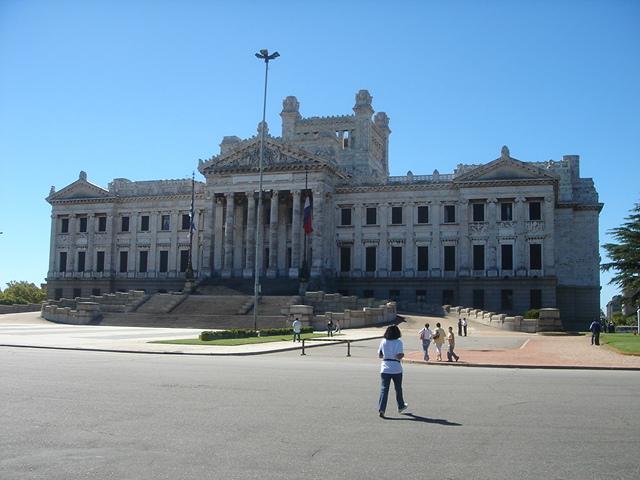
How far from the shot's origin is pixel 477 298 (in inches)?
2891

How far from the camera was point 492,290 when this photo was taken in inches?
2867

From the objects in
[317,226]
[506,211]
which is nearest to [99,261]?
[317,226]

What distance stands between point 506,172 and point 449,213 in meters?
7.16

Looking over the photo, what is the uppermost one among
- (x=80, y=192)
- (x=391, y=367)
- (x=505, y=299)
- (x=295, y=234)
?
(x=80, y=192)

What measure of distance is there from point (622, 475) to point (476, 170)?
218ft

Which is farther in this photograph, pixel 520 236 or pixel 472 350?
pixel 520 236

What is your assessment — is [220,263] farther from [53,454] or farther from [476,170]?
Result: [53,454]

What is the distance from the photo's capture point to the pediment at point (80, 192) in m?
89.2

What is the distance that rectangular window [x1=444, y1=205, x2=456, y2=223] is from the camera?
3009 inches

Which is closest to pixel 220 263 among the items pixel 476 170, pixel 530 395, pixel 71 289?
pixel 71 289

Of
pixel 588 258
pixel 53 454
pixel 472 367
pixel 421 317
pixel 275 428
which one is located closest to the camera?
pixel 53 454

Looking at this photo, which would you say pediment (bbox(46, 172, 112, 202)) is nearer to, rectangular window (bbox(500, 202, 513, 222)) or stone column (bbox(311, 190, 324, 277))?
stone column (bbox(311, 190, 324, 277))

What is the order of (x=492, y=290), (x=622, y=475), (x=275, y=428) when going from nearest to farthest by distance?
(x=622, y=475) → (x=275, y=428) → (x=492, y=290)

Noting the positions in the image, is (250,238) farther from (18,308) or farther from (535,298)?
(535,298)
